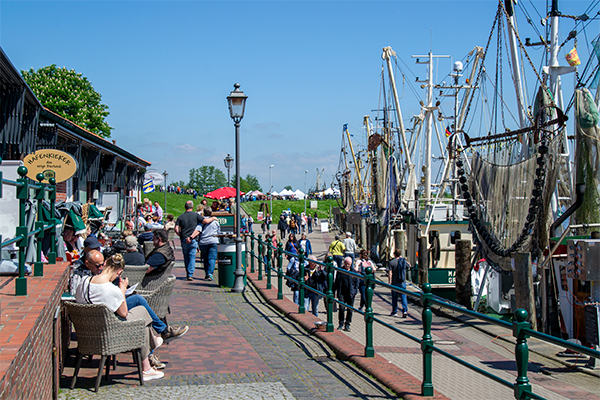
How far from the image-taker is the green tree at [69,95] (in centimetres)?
4228

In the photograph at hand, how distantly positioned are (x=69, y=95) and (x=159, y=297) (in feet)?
132

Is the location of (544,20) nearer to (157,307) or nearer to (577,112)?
(577,112)

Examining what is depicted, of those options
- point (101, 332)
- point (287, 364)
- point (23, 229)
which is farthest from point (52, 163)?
point (23, 229)

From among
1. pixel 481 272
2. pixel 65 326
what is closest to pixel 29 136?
pixel 65 326

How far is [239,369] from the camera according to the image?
6582mm

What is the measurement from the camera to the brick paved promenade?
19.2ft

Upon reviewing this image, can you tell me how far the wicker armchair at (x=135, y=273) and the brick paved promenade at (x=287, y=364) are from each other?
3.41ft

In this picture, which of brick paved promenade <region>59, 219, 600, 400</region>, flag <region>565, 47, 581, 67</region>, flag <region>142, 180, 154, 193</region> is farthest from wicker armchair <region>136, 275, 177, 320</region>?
flag <region>142, 180, 154, 193</region>

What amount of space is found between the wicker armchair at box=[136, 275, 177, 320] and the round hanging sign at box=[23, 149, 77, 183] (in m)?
5.26

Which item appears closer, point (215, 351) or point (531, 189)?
point (215, 351)

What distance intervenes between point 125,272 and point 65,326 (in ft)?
6.19

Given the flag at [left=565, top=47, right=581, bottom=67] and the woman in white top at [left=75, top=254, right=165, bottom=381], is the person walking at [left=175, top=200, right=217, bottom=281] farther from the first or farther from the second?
the flag at [left=565, top=47, right=581, bottom=67]

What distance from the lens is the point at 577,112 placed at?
1269 centimetres

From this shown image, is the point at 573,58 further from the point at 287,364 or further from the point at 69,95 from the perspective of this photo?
the point at 69,95
